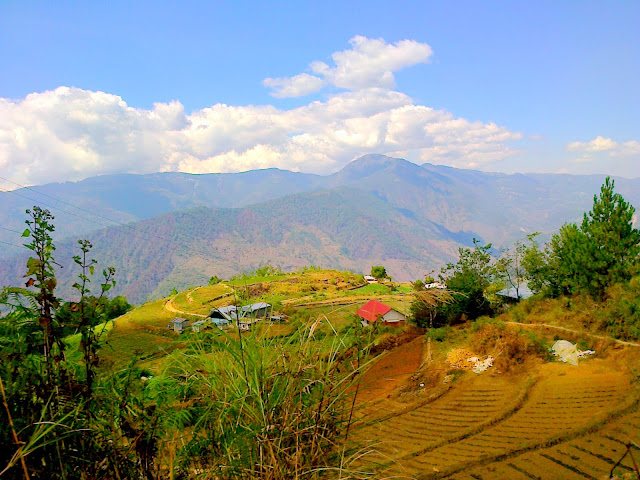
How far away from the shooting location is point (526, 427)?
1127cm

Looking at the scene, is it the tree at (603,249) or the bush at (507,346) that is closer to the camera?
the bush at (507,346)

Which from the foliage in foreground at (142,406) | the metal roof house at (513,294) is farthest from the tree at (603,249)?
the foliage in foreground at (142,406)

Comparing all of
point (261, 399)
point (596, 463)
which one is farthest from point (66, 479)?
point (596, 463)

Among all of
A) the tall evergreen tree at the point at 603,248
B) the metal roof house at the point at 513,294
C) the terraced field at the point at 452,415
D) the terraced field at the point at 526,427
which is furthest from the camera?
the metal roof house at the point at 513,294

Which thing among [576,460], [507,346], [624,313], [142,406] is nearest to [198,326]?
[142,406]

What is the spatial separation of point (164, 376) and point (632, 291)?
1994 cm

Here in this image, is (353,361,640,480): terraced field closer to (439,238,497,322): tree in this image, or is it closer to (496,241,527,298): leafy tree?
(439,238,497,322): tree

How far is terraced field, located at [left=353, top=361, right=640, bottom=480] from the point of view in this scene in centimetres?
888

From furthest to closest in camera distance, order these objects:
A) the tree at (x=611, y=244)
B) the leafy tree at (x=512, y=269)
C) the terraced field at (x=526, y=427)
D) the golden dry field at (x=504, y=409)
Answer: the leafy tree at (x=512, y=269) → the tree at (x=611, y=244) → the terraced field at (x=526, y=427) → the golden dry field at (x=504, y=409)

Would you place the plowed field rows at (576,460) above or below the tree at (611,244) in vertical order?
below

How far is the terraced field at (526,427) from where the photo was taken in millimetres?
8875

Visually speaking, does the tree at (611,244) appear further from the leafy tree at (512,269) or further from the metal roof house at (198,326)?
the metal roof house at (198,326)

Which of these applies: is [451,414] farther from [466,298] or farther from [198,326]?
[198,326]

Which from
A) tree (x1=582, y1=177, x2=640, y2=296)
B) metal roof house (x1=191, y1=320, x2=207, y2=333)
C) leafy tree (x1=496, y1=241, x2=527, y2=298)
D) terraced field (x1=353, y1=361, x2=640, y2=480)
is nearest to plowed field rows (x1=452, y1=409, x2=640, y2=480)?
terraced field (x1=353, y1=361, x2=640, y2=480)
